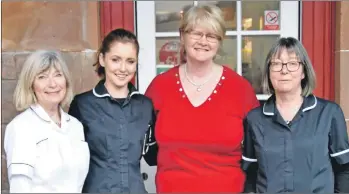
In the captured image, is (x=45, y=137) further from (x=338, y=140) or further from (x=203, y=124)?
(x=338, y=140)

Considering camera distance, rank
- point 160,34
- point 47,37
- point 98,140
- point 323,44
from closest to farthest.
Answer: point 98,140, point 47,37, point 323,44, point 160,34

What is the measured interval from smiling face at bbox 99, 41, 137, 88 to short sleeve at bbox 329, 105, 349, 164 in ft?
3.14

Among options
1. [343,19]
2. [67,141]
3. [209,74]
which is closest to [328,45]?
[343,19]

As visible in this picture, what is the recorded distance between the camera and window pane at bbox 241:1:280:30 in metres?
3.76

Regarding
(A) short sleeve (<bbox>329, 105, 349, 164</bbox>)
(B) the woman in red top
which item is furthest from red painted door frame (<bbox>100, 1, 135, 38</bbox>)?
(A) short sleeve (<bbox>329, 105, 349, 164</bbox>)

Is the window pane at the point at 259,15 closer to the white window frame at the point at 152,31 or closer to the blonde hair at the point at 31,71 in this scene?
the white window frame at the point at 152,31

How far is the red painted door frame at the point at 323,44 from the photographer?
143 inches

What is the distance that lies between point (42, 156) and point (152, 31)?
1.68m

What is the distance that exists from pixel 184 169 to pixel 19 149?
2.58ft

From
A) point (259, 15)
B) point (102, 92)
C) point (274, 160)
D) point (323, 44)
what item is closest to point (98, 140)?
point (102, 92)

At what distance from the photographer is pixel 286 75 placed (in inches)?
94.5

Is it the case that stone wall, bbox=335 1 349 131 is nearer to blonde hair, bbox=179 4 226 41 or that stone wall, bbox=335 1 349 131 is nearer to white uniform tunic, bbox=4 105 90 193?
blonde hair, bbox=179 4 226 41

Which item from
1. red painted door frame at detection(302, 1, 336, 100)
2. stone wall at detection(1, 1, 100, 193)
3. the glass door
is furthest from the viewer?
the glass door

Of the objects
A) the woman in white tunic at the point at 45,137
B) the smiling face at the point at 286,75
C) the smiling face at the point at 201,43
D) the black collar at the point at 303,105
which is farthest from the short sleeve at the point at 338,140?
the woman in white tunic at the point at 45,137
